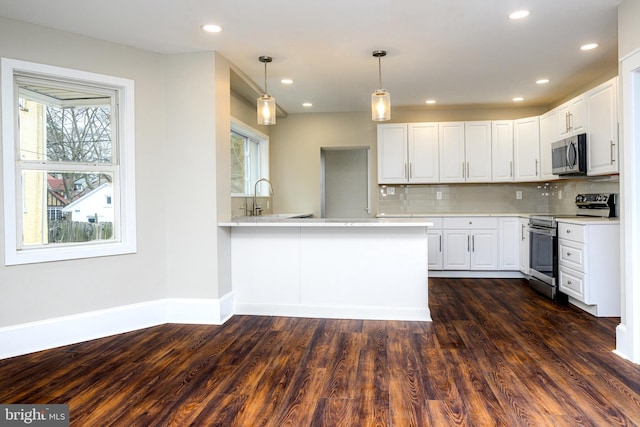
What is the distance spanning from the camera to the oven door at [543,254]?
438 centimetres

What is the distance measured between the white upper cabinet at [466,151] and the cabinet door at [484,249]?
31.2 inches

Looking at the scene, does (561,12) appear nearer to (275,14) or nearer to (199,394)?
(275,14)

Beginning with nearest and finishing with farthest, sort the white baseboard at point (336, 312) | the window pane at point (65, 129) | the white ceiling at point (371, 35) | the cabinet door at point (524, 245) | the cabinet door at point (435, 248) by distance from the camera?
1. the white ceiling at point (371, 35)
2. the window pane at point (65, 129)
3. the white baseboard at point (336, 312)
4. the cabinet door at point (524, 245)
5. the cabinet door at point (435, 248)

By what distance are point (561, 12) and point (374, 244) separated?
7.42ft

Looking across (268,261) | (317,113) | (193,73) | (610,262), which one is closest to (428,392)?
(268,261)

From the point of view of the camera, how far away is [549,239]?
14.6 feet

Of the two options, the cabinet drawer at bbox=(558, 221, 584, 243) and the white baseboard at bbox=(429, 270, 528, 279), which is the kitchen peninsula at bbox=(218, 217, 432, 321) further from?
the white baseboard at bbox=(429, 270, 528, 279)

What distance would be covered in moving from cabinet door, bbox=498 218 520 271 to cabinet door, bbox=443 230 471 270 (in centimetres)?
42

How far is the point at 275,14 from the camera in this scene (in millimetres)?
2939

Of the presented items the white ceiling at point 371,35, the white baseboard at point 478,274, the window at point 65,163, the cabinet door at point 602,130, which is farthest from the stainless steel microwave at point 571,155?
the window at point 65,163

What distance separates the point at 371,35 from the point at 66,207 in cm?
279

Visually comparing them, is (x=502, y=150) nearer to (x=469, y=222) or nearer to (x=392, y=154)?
(x=469, y=222)

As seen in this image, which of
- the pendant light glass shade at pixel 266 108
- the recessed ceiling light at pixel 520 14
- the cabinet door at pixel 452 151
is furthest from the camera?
the cabinet door at pixel 452 151

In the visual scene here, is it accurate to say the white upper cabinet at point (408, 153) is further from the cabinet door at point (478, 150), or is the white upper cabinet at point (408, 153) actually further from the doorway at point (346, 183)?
the doorway at point (346, 183)
